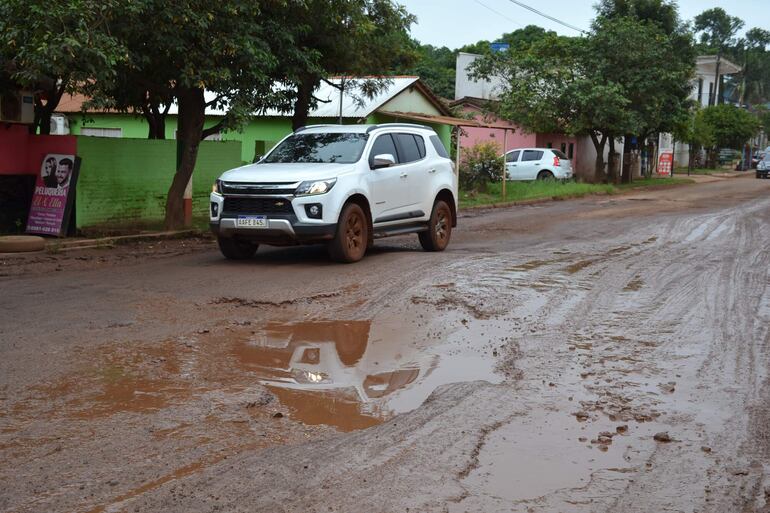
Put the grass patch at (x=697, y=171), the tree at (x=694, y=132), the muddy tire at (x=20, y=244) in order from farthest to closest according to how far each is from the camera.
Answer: the grass patch at (x=697, y=171) → the tree at (x=694, y=132) → the muddy tire at (x=20, y=244)

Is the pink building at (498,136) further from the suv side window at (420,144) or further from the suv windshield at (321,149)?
the suv windshield at (321,149)

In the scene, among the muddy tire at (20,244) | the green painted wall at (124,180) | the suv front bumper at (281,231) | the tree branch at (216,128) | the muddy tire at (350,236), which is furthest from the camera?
the green painted wall at (124,180)

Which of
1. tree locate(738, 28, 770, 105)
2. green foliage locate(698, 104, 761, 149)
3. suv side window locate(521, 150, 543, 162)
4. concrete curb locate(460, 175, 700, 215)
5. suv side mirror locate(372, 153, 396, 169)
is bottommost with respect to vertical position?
concrete curb locate(460, 175, 700, 215)

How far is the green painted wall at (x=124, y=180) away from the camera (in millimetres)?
15438

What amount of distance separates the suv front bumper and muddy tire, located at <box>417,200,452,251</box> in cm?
247

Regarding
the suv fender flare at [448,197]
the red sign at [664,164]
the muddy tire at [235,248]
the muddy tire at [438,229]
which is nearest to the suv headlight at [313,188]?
the muddy tire at [235,248]

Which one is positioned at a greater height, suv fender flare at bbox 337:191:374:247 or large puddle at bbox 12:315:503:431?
suv fender flare at bbox 337:191:374:247

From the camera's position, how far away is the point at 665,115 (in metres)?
36.8

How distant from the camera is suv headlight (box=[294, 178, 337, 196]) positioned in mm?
11164

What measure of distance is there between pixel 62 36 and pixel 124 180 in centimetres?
559

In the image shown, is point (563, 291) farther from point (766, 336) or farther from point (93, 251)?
point (93, 251)

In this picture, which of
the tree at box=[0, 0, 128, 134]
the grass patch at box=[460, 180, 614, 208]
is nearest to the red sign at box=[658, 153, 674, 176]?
the grass patch at box=[460, 180, 614, 208]

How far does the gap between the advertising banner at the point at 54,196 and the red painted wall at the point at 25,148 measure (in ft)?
1.07

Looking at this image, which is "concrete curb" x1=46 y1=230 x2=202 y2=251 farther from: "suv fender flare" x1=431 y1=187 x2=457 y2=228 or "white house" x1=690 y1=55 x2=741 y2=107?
"white house" x1=690 y1=55 x2=741 y2=107
